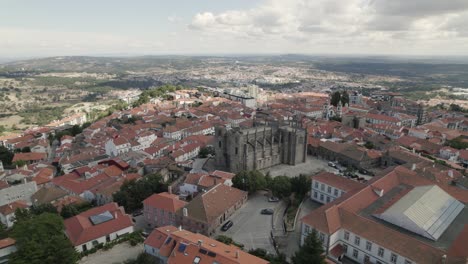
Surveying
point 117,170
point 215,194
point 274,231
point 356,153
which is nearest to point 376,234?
point 274,231

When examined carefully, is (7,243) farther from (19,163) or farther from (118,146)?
(19,163)

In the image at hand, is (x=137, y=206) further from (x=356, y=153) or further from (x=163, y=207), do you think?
(x=356, y=153)

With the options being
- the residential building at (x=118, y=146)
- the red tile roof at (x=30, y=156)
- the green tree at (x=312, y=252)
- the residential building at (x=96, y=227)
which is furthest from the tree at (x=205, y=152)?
the green tree at (x=312, y=252)

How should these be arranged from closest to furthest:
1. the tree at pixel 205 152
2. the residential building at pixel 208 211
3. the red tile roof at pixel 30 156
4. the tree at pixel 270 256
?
1. the tree at pixel 270 256
2. the residential building at pixel 208 211
3. the tree at pixel 205 152
4. the red tile roof at pixel 30 156

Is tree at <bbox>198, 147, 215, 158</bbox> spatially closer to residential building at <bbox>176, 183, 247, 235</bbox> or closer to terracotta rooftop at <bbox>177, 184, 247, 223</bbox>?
terracotta rooftop at <bbox>177, 184, 247, 223</bbox>

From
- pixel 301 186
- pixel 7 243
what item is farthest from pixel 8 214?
pixel 301 186

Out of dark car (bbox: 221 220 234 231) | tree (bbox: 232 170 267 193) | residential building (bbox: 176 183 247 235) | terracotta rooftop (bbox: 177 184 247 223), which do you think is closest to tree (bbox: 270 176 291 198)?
tree (bbox: 232 170 267 193)

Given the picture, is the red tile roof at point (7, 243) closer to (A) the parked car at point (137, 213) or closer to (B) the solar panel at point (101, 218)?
(B) the solar panel at point (101, 218)
